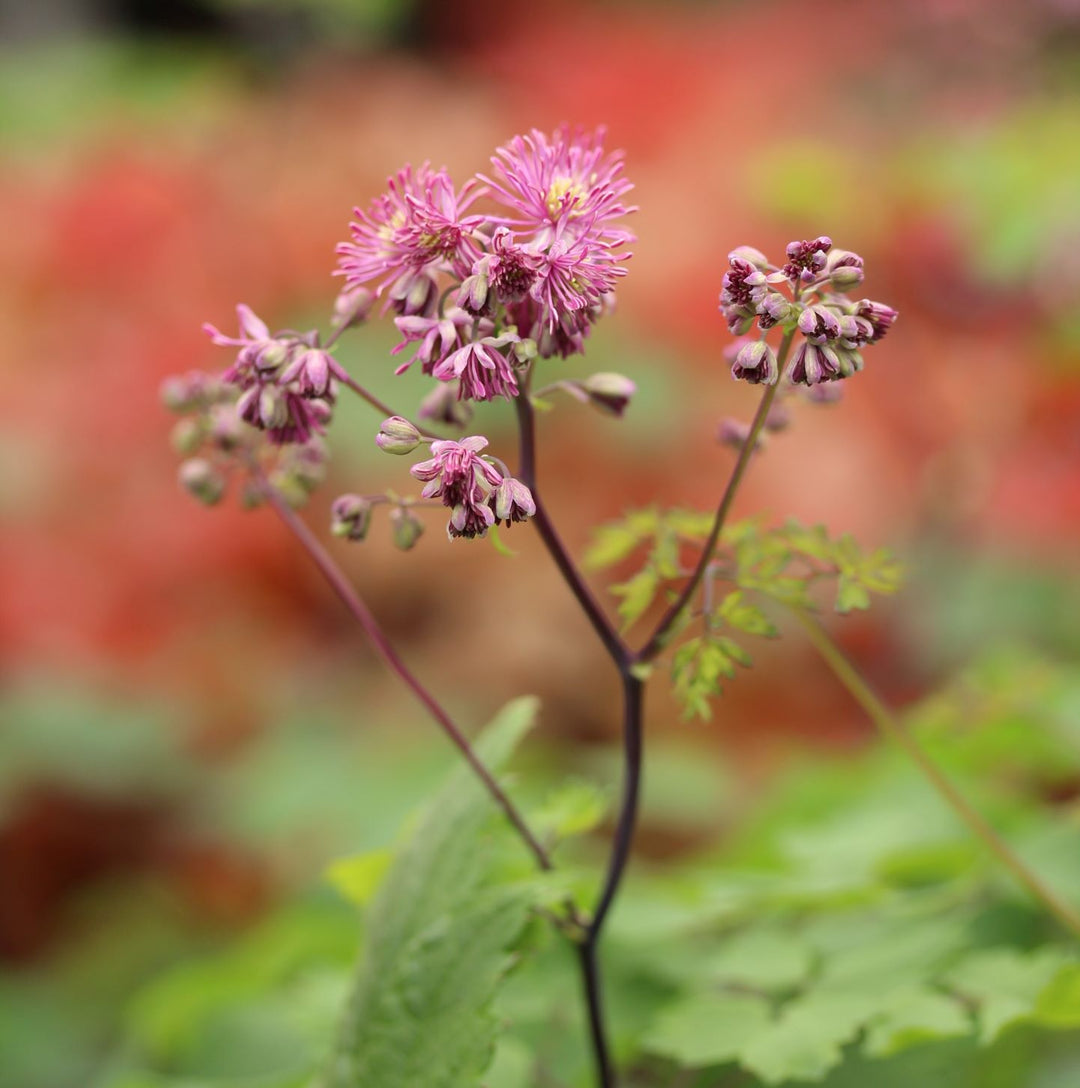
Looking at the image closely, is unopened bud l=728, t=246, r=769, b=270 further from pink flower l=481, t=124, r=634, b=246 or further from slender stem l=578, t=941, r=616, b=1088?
slender stem l=578, t=941, r=616, b=1088

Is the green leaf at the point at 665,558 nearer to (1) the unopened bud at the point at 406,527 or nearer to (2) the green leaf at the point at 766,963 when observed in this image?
(1) the unopened bud at the point at 406,527

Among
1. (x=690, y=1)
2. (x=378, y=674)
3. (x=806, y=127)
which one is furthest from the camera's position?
(x=690, y=1)

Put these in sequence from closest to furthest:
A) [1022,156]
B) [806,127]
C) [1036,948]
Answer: [1036,948] → [1022,156] → [806,127]

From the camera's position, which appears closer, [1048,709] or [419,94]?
[1048,709]

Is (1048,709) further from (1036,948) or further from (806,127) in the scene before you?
(806,127)

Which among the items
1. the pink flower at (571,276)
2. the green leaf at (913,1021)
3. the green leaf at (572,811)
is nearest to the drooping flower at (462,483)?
the pink flower at (571,276)

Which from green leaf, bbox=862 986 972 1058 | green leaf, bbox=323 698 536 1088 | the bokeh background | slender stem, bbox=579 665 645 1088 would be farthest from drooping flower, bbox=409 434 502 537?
the bokeh background

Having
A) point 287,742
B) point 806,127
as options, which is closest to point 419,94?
point 806,127
